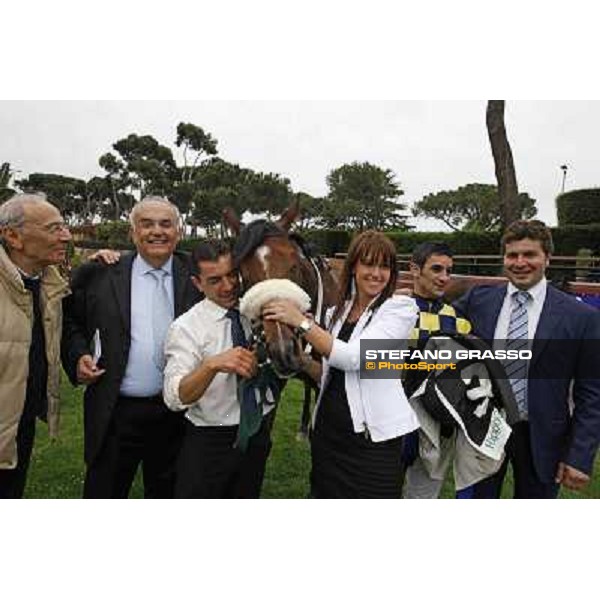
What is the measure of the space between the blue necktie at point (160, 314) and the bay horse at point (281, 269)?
0.47m

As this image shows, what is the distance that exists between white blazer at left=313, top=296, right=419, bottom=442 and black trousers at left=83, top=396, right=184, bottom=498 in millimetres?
1058

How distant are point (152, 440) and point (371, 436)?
1.30 m

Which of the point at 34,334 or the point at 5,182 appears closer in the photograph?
the point at 34,334

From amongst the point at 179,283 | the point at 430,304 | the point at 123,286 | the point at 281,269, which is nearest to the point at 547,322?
the point at 430,304

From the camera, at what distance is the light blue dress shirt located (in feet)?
9.59

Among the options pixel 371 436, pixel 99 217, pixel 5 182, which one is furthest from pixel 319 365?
pixel 5 182

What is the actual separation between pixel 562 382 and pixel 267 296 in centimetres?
152

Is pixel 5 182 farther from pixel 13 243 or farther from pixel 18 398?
pixel 18 398

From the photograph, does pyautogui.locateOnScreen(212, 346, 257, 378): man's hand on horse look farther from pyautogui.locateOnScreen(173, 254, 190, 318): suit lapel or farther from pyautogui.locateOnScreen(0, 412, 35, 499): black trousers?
pyautogui.locateOnScreen(0, 412, 35, 499): black trousers

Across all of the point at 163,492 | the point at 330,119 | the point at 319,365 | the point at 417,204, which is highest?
the point at 330,119

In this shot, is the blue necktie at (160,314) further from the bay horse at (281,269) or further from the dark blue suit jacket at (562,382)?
the dark blue suit jacket at (562,382)

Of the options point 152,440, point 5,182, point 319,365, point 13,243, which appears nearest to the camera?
point 319,365

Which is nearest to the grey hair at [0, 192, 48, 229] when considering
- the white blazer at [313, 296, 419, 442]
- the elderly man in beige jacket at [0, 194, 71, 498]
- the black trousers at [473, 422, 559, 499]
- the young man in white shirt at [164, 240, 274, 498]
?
the elderly man in beige jacket at [0, 194, 71, 498]

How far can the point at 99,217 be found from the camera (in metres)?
3.60
